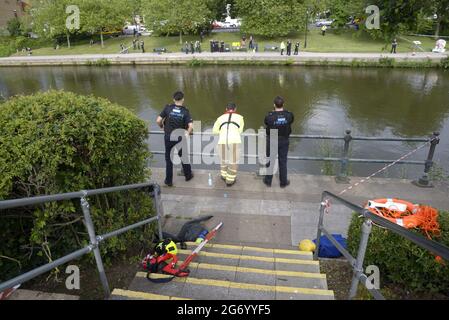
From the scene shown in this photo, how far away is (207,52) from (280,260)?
3165cm

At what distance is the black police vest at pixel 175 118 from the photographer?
622cm

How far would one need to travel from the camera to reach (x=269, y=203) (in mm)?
6074

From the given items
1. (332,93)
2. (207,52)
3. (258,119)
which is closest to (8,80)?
(207,52)

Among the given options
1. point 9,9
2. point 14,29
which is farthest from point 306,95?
point 9,9

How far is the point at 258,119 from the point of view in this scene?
16469 millimetres

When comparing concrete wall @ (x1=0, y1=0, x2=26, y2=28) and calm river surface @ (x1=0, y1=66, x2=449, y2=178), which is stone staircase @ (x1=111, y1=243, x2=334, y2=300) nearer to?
calm river surface @ (x1=0, y1=66, x2=449, y2=178)

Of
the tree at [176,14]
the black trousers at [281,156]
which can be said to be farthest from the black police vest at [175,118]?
the tree at [176,14]

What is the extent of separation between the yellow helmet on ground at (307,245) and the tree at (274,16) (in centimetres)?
3373

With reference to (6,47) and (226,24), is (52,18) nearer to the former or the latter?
(6,47)

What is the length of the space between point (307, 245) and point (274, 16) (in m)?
34.2

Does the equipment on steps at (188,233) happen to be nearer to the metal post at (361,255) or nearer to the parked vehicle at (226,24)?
the metal post at (361,255)

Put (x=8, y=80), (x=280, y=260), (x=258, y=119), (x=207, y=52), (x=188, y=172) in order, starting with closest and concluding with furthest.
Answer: (x=280, y=260)
(x=188, y=172)
(x=258, y=119)
(x=8, y=80)
(x=207, y=52)

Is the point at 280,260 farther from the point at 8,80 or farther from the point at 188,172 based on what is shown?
the point at 8,80

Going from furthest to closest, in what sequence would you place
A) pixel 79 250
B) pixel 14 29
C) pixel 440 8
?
pixel 14 29
pixel 440 8
pixel 79 250
